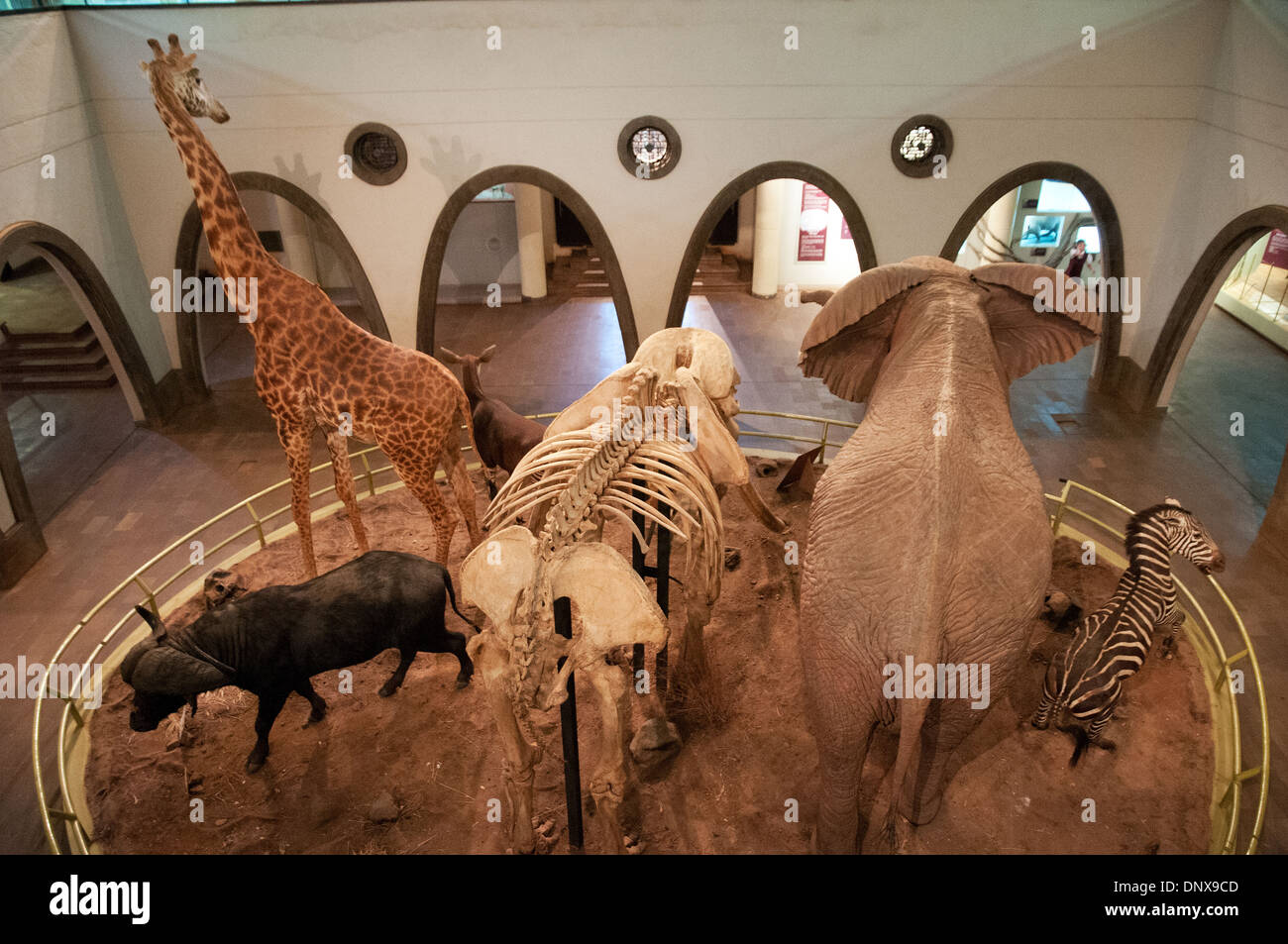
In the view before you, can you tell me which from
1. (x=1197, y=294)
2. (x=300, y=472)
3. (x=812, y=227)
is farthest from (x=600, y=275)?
(x=300, y=472)

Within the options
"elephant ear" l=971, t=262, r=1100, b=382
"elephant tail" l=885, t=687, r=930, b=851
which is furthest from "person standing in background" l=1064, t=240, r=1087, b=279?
"elephant tail" l=885, t=687, r=930, b=851

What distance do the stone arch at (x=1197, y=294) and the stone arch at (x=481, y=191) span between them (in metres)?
6.51

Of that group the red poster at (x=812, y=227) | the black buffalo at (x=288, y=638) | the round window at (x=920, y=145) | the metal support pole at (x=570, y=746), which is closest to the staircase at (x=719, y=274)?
the red poster at (x=812, y=227)

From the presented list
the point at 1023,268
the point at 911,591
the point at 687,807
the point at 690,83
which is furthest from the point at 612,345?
the point at 911,591

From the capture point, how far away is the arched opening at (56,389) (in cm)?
835

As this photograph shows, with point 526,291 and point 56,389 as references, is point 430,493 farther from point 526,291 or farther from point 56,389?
point 526,291

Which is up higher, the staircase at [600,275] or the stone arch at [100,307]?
the staircase at [600,275]

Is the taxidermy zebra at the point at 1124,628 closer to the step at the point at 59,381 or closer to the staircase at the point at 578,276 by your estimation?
the staircase at the point at 578,276

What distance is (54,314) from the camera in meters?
12.8

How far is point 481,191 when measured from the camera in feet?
33.5

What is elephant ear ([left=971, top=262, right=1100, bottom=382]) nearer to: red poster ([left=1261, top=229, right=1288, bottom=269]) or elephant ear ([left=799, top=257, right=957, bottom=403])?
elephant ear ([left=799, top=257, right=957, bottom=403])

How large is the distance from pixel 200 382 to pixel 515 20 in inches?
241

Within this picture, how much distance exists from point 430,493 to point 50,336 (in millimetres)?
8624

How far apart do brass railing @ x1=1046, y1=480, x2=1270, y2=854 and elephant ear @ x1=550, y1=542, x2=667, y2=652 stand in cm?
355
